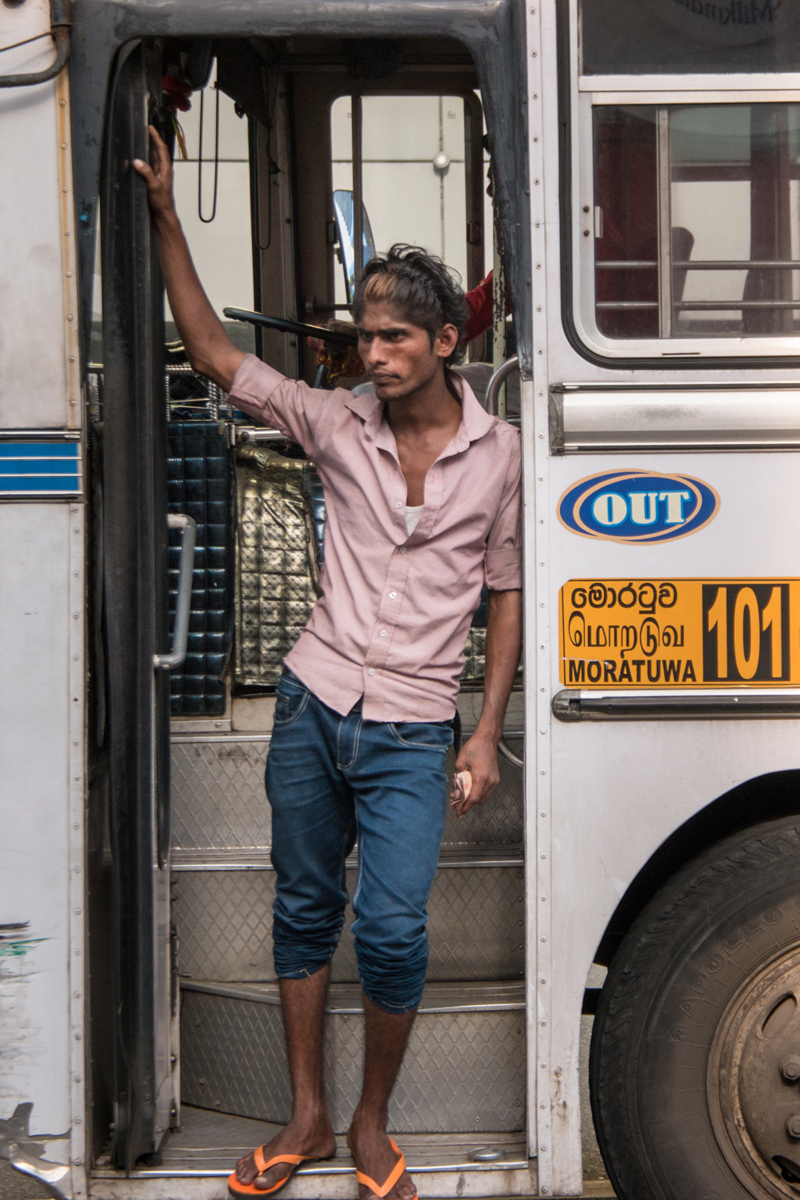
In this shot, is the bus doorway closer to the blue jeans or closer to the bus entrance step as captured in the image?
the bus entrance step

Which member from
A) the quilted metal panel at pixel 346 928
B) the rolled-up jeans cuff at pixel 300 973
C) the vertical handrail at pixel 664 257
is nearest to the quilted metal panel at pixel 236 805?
the quilted metal panel at pixel 346 928

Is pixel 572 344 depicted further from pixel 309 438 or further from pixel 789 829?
pixel 789 829

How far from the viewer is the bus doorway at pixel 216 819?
6.72 ft

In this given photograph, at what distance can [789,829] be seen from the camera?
79.5 inches

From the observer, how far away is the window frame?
1.91m

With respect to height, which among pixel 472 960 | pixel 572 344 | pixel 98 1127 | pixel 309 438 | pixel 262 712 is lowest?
pixel 98 1127

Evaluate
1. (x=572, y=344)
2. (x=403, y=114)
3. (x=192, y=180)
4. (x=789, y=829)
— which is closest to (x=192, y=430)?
(x=572, y=344)

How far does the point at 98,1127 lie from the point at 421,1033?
2.25 ft

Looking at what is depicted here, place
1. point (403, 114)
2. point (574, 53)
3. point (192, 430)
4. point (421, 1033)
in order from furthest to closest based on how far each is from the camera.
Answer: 1. point (403, 114)
2. point (192, 430)
3. point (421, 1033)
4. point (574, 53)

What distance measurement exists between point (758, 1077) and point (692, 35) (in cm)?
196

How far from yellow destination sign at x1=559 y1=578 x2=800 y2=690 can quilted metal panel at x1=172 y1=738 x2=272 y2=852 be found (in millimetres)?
982

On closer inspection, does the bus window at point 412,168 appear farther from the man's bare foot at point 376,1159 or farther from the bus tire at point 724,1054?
the man's bare foot at point 376,1159

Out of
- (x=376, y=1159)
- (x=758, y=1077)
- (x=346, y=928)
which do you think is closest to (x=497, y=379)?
(x=346, y=928)

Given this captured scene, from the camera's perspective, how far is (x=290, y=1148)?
2076 mm
